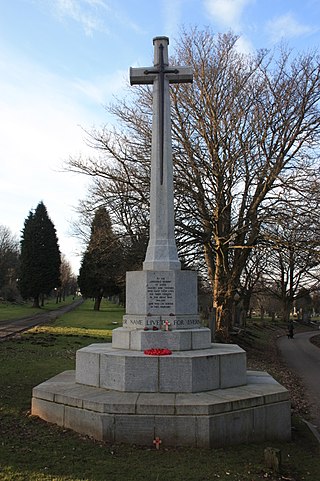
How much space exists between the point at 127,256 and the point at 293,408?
10.1 m

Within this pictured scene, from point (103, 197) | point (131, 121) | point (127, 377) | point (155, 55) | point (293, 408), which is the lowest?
point (293, 408)

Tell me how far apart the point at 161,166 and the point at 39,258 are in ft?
162

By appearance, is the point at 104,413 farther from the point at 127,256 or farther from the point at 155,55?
the point at 127,256

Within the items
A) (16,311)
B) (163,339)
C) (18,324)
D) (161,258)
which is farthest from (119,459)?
(16,311)

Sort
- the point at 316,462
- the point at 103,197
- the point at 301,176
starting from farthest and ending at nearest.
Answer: the point at 103,197 → the point at 301,176 → the point at 316,462

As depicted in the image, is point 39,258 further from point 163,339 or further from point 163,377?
point 163,377

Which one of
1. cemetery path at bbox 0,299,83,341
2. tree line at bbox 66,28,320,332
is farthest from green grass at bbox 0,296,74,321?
tree line at bbox 66,28,320,332

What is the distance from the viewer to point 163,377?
22.3 feet

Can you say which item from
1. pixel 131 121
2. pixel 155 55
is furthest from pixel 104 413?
pixel 131 121

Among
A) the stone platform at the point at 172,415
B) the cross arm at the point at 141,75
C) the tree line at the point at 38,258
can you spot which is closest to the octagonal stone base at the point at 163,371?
the stone platform at the point at 172,415

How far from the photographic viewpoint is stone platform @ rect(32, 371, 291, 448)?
5875 millimetres

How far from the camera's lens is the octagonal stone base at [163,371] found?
6.77 metres

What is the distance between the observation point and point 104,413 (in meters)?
6.02

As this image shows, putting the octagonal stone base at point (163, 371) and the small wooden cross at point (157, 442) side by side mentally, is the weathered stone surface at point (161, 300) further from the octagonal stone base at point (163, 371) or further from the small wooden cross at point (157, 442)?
the small wooden cross at point (157, 442)
